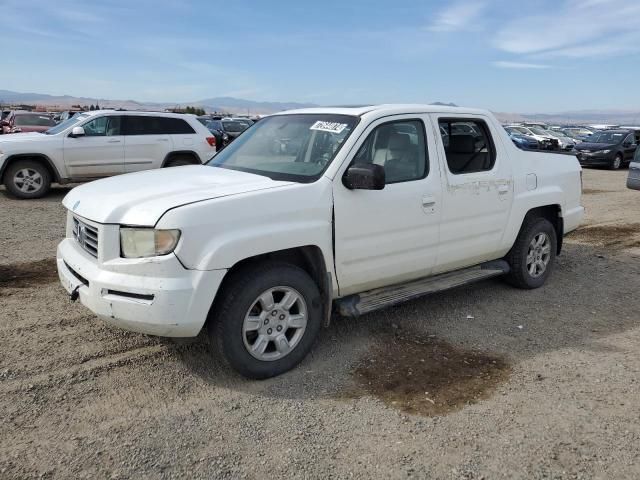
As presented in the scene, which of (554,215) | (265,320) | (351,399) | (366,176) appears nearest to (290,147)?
(366,176)

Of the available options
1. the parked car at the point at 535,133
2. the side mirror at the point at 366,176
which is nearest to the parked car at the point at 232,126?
the parked car at the point at 535,133

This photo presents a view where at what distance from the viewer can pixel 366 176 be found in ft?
12.1

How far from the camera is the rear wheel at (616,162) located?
73.6 ft

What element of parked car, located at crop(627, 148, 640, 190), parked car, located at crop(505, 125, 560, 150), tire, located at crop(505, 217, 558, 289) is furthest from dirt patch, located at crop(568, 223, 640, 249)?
parked car, located at crop(505, 125, 560, 150)

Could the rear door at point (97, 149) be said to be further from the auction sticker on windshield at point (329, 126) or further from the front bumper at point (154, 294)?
the front bumper at point (154, 294)

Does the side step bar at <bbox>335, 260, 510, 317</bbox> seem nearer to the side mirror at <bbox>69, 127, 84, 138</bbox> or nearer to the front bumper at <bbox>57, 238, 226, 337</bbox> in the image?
the front bumper at <bbox>57, 238, 226, 337</bbox>

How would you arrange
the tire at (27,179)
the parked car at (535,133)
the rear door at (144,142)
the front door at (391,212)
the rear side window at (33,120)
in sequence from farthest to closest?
the parked car at (535,133) < the rear side window at (33,120) < the rear door at (144,142) < the tire at (27,179) < the front door at (391,212)

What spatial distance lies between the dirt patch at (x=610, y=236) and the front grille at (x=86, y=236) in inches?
274

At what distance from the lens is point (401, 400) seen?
347 cm

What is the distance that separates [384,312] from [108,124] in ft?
28.4

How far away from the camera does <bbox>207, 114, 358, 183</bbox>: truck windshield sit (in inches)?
157

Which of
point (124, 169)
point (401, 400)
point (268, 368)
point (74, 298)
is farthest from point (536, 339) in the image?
point (124, 169)

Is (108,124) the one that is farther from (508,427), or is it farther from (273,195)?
(508,427)

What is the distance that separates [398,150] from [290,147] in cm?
85
